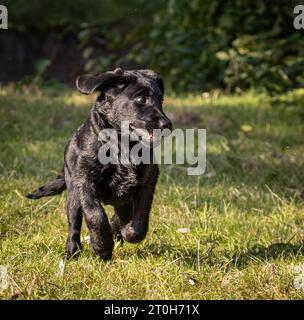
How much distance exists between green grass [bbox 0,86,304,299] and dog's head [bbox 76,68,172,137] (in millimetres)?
775

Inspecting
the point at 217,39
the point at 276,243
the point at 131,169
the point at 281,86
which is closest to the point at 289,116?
the point at 281,86

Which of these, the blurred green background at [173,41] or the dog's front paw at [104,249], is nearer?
the dog's front paw at [104,249]

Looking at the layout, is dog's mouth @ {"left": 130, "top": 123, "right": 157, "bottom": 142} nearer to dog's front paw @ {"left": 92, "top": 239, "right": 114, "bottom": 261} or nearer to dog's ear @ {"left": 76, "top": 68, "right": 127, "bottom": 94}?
dog's ear @ {"left": 76, "top": 68, "right": 127, "bottom": 94}

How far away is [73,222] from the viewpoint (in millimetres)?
4156

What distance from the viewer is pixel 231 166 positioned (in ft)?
21.1

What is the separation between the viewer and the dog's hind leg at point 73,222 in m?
4.13

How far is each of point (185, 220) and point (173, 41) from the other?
5.77 metres

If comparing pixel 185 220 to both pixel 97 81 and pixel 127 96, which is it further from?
pixel 97 81

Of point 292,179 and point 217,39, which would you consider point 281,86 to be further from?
point 292,179

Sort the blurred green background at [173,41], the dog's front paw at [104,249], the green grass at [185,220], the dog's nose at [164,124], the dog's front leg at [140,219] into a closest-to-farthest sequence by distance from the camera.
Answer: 1. the green grass at [185,220]
2. the dog's nose at [164,124]
3. the dog's front paw at [104,249]
4. the dog's front leg at [140,219]
5. the blurred green background at [173,41]

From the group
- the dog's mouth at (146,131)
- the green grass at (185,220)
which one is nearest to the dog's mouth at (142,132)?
the dog's mouth at (146,131)

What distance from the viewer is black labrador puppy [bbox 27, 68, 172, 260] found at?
3963 mm

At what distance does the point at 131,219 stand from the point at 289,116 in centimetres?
485

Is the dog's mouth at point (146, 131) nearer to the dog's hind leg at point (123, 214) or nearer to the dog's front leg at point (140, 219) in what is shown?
the dog's front leg at point (140, 219)
